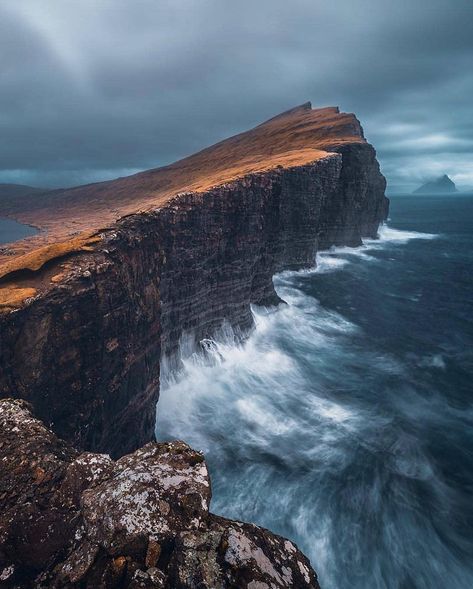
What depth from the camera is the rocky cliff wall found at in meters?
21.2

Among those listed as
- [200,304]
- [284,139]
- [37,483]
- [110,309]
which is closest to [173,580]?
[37,483]

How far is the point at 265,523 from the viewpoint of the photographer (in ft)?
86.7

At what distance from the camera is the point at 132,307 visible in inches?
1081

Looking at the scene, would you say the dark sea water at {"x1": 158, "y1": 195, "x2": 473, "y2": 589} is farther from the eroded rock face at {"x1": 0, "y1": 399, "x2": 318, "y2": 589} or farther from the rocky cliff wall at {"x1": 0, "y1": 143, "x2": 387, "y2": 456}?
the eroded rock face at {"x1": 0, "y1": 399, "x2": 318, "y2": 589}

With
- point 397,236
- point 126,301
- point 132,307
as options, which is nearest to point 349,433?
point 132,307

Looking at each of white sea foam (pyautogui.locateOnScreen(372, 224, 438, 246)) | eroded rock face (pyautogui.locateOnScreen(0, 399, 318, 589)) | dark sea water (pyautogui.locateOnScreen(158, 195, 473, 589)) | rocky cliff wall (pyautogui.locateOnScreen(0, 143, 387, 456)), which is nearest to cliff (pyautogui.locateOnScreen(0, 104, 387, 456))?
rocky cliff wall (pyautogui.locateOnScreen(0, 143, 387, 456))

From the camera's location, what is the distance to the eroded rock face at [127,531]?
334 inches

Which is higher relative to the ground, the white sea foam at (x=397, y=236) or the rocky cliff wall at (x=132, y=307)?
the rocky cliff wall at (x=132, y=307)

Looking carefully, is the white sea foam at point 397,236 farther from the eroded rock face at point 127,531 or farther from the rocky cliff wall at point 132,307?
the eroded rock face at point 127,531

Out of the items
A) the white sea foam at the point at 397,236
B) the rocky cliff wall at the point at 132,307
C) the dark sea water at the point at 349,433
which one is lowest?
the white sea foam at the point at 397,236

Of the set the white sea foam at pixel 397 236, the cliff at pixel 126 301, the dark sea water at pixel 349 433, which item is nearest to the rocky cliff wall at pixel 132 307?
the cliff at pixel 126 301

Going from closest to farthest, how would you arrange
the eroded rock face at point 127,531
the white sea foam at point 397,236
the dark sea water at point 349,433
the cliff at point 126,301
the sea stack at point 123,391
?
1. the eroded rock face at point 127,531
2. the sea stack at point 123,391
3. the cliff at point 126,301
4. the dark sea water at point 349,433
5. the white sea foam at point 397,236

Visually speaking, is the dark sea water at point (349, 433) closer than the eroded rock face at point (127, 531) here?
No

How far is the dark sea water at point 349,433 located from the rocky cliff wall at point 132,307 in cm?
684
